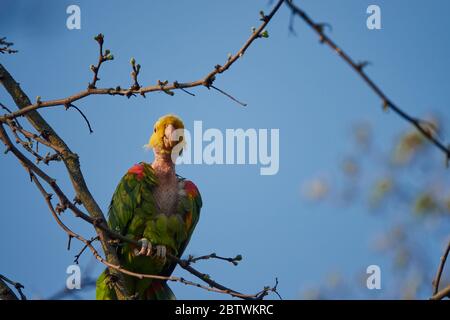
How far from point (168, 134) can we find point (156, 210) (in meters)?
0.67

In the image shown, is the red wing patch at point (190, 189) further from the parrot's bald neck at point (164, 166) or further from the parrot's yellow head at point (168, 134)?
the parrot's yellow head at point (168, 134)

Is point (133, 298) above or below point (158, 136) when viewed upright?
below

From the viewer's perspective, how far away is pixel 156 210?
597 cm

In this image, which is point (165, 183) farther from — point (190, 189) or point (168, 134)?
point (168, 134)

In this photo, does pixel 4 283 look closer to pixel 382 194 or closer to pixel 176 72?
pixel 382 194

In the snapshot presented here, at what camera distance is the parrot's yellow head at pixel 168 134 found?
20.4 ft

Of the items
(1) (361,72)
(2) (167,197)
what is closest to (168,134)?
(2) (167,197)

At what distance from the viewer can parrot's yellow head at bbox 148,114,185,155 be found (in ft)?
20.4

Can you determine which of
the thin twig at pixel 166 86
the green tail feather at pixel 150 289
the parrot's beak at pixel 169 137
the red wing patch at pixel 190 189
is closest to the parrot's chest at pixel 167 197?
the red wing patch at pixel 190 189

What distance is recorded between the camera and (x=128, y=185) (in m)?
5.95

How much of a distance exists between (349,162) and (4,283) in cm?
678

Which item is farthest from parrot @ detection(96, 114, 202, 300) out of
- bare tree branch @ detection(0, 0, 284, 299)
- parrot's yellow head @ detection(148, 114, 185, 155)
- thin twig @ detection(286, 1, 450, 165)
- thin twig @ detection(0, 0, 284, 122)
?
thin twig @ detection(286, 1, 450, 165)

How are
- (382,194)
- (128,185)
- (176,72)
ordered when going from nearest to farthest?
1. (128,185)
2. (382,194)
3. (176,72)
